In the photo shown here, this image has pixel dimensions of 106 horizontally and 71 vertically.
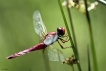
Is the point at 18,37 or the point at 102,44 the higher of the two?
the point at 18,37

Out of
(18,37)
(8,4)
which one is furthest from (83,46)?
(8,4)

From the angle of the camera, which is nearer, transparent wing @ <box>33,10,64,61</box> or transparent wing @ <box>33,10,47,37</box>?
transparent wing @ <box>33,10,64,61</box>

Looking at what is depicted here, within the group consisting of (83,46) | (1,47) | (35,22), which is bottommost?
(83,46)

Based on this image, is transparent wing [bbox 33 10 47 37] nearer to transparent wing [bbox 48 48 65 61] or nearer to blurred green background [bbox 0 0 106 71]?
transparent wing [bbox 48 48 65 61]

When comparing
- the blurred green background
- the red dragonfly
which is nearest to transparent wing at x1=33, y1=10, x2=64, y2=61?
the red dragonfly

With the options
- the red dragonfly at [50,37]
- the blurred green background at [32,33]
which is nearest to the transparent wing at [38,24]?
the red dragonfly at [50,37]

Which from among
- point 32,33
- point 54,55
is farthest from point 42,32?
point 32,33

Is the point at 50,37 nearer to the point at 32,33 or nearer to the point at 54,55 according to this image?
the point at 54,55

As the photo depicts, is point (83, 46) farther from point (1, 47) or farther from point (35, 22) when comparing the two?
point (35, 22)
